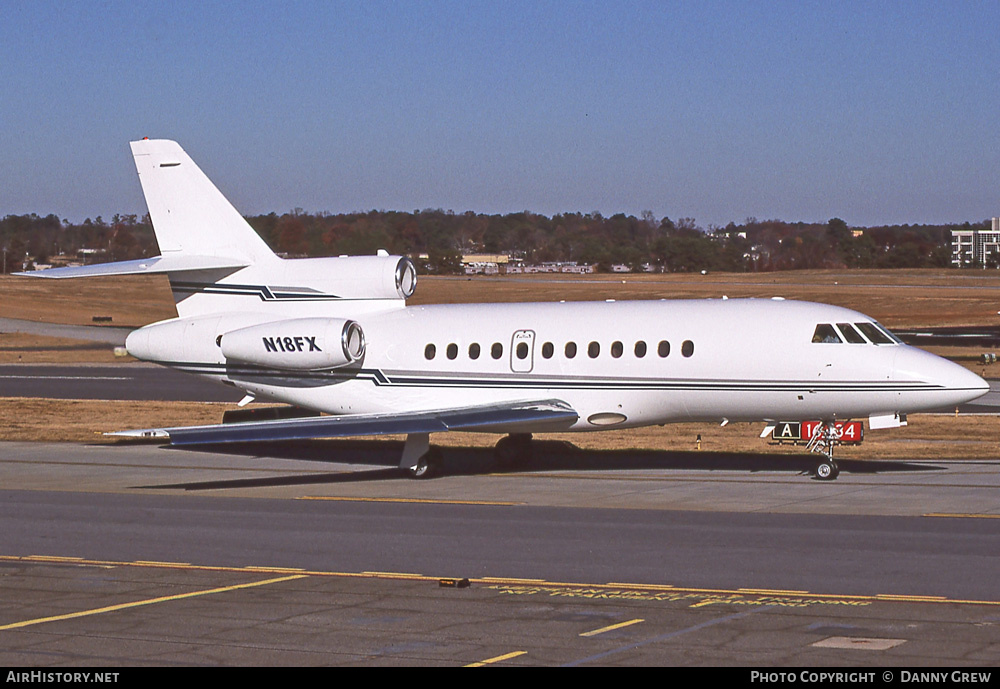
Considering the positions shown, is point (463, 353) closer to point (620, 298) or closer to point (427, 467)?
point (427, 467)

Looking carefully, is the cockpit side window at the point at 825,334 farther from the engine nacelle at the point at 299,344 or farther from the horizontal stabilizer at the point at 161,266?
the horizontal stabilizer at the point at 161,266

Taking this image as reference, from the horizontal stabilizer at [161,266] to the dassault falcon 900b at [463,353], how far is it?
0.05 m

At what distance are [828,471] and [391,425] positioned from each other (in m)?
8.42

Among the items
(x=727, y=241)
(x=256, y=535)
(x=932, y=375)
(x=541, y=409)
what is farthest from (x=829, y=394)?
(x=727, y=241)

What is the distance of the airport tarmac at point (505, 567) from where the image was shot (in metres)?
12.5

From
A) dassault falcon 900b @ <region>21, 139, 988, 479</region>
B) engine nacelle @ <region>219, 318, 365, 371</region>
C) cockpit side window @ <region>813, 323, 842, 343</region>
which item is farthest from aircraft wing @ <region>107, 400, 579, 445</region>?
cockpit side window @ <region>813, 323, 842, 343</region>

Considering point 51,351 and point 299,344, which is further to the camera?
point 51,351

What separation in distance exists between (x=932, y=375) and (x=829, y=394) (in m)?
1.88

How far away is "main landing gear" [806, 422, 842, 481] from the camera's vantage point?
2478cm

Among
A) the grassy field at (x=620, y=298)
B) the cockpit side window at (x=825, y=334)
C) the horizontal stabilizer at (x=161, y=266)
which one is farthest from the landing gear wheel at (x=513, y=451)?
the horizontal stabilizer at (x=161, y=266)

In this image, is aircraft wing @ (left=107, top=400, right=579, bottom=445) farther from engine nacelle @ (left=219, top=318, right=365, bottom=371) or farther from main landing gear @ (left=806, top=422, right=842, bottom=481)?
main landing gear @ (left=806, top=422, right=842, bottom=481)

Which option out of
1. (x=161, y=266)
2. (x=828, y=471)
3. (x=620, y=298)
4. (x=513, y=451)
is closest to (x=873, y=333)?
(x=828, y=471)

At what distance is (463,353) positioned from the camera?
27.3 m

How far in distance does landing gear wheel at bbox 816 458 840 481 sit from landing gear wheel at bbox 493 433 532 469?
255 inches
